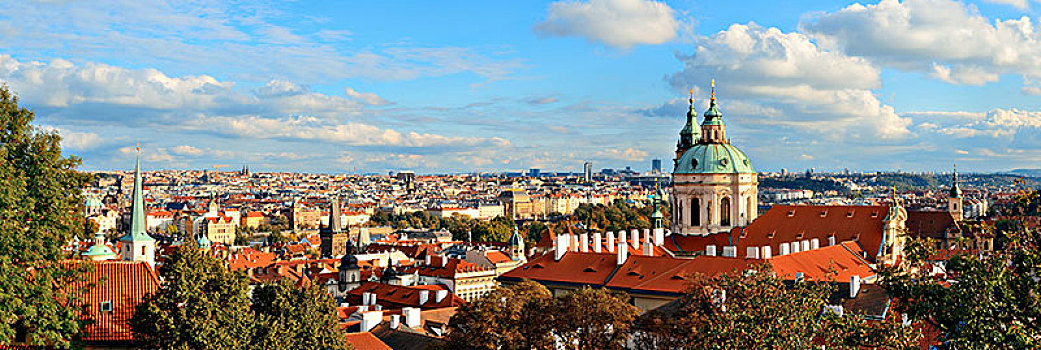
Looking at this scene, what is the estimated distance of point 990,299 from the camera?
13.7 metres

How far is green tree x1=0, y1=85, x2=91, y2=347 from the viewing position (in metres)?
18.8

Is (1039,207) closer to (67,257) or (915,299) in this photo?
(915,299)

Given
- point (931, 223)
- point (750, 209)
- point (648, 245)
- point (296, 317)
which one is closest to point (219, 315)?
point (296, 317)

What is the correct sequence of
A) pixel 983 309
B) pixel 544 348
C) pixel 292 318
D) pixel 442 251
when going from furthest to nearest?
1. pixel 442 251
2. pixel 544 348
3. pixel 292 318
4. pixel 983 309

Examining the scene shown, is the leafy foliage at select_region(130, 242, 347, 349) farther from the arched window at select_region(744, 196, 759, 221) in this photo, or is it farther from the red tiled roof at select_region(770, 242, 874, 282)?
the arched window at select_region(744, 196, 759, 221)

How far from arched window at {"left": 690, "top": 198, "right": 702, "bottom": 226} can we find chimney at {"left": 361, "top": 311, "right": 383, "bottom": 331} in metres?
33.7

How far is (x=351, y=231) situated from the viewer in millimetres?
163750

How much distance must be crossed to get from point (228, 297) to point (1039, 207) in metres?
15.4

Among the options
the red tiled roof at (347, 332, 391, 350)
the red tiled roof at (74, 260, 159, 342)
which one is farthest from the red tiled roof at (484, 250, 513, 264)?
the red tiled roof at (74, 260, 159, 342)

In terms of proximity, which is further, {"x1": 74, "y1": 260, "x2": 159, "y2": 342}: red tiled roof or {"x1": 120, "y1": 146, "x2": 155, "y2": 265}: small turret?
{"x1": 120, "y1": 146, "x2": 155, "y2": 265}: small turret

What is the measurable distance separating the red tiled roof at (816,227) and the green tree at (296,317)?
4097 centimetres

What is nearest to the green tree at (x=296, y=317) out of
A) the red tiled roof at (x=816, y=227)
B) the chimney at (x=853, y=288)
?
the chimney at (x=853, y=288)

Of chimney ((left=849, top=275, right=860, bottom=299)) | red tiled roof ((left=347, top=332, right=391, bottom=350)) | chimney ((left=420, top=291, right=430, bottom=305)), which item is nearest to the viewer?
red tiled roof ((left=347, top=332, right=391, bottom=350))

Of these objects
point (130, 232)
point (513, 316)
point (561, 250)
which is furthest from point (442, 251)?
point (513, 316)
